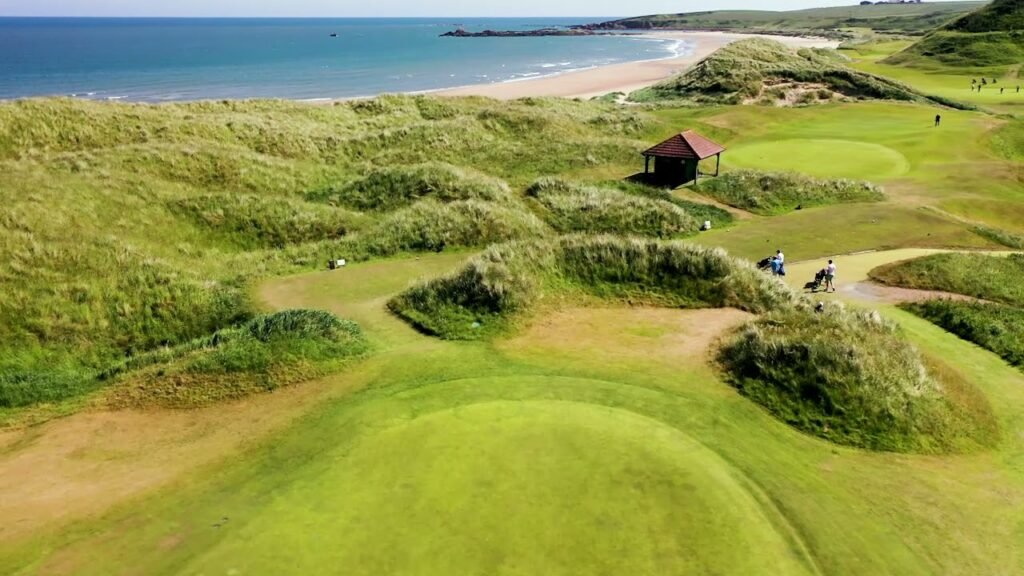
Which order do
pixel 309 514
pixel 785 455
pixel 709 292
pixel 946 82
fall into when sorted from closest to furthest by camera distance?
pixel 309 514 < pixel 785 455 < pixel 709 292 < pixel 946 82

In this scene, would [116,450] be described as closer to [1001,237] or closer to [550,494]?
[550,494]

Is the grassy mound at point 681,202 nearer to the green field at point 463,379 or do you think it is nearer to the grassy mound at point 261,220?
the green field at point 463,379

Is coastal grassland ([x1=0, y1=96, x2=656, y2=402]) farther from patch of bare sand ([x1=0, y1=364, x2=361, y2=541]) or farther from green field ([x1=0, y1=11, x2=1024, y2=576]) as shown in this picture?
patch of bare sand ([x1=0, y1=364, x2=361, y2=541])

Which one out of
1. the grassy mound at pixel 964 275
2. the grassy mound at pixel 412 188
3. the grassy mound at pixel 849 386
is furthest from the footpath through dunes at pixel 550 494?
the grassy mound at pixel 412 188

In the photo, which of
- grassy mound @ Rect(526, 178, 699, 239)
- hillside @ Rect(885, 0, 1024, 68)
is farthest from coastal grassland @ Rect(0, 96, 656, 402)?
hillside @ Rect(885, 0, 1024, 68)

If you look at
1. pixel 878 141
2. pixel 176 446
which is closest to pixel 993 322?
pixel 176 446

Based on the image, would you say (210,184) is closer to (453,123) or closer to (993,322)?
(453,123)
